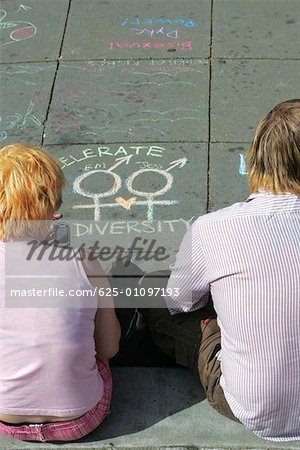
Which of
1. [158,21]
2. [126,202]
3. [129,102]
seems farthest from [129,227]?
[158,21]

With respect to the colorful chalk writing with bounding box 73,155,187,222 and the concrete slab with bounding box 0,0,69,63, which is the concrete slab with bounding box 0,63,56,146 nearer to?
the concrete slab with bounding box 0,0,69,63

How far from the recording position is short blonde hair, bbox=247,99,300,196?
2.53 metres

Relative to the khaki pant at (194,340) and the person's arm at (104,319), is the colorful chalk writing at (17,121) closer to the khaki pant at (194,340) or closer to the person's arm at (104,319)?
the khaki pant at (194,340)

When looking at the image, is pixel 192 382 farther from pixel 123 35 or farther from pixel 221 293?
pixel 123 35

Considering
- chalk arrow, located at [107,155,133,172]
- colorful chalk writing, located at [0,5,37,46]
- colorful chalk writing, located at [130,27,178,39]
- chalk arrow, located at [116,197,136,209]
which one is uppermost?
colorful chalk writing, located at [130,27,178,39]

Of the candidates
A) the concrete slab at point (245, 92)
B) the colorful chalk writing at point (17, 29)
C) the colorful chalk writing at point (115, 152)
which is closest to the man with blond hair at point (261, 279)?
the colorful chalk writing at point (115, 152)

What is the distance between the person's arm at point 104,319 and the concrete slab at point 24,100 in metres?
2.07

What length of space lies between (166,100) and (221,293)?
2.57 metres

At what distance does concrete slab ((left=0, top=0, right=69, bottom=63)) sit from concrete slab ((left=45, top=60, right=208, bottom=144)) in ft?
0.98

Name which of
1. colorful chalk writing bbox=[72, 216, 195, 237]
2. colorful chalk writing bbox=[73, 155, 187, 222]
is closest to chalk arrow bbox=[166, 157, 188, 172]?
colorful chalk writing bbox=[73, 155, 187, 222]

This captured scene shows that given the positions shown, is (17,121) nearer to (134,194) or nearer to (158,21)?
(134,194)

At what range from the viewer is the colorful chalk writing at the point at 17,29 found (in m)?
5.56

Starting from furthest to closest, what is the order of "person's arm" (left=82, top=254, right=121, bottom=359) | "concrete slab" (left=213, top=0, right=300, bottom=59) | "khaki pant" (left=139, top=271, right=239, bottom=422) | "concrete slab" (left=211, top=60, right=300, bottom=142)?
"concrete slab" (left=213, top=0, right=300, bottom=59) → "concrete slab" (left=211, top=60, right=300, bottom=142) → "khaki pant" (left=139, top=271, right=239, bottom=422) → "person's arm" (left=82, top=254, right=121, bottom=359)

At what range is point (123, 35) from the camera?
5496mm
